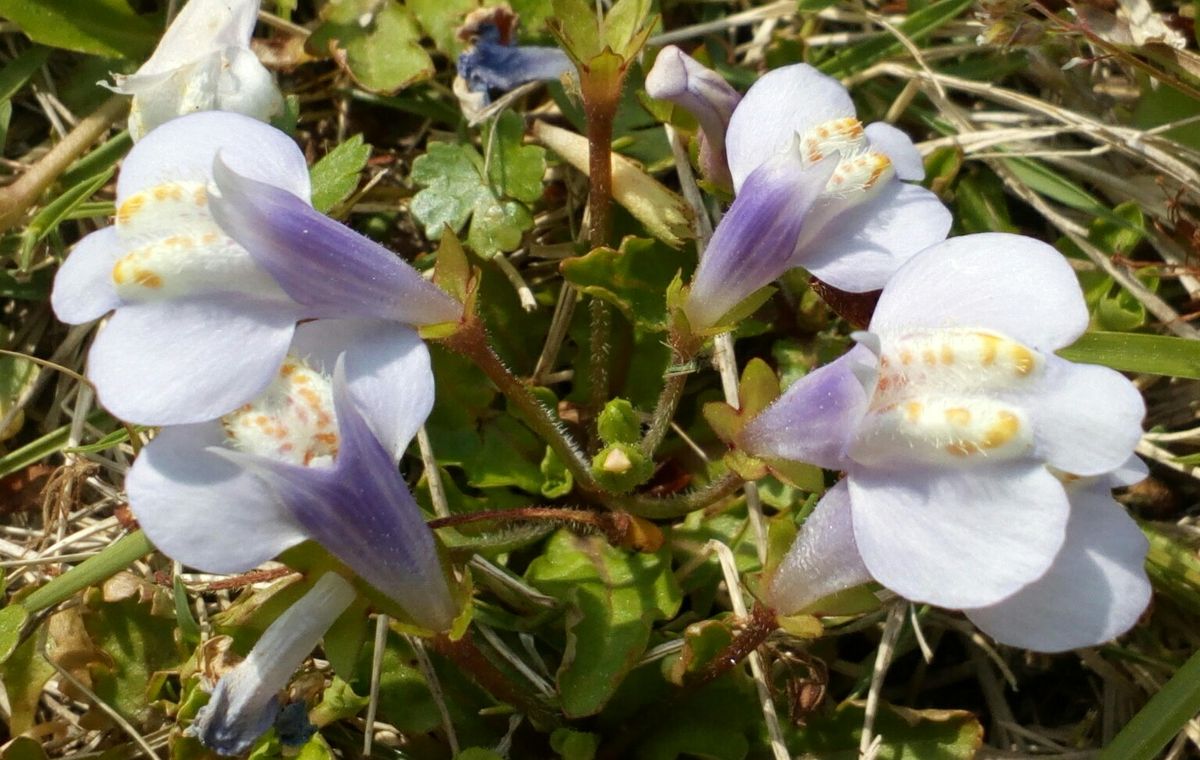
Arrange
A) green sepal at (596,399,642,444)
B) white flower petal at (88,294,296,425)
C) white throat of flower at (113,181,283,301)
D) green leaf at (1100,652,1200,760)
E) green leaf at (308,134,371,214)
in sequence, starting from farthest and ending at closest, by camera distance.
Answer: green leaf at (308,134,371,214) → green sepal at (596,399,642,444) → green leaf at (1100,652,1200,760) → white throat of flower at (113,181,283,301) → white flower petal at (88,294,296,425)

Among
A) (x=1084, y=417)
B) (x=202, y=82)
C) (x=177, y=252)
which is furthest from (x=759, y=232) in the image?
(x=202, y=82)

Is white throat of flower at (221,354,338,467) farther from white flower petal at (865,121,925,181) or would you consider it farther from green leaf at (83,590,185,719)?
white flower petal at (865,121,925,181)

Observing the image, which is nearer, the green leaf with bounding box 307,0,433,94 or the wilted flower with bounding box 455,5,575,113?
the wilted flower with bounding box 455,5,575,113

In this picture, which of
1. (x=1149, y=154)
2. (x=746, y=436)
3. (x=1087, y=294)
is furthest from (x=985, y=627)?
(x=1149, y=154)

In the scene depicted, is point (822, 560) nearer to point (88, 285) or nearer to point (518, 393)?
point (518, 393)

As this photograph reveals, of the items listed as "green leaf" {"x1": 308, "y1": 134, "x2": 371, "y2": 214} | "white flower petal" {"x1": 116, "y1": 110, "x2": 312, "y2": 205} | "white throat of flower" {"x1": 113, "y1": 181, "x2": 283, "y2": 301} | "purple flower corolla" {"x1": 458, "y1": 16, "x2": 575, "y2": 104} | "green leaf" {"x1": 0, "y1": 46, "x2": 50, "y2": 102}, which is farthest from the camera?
"green leaf" {"x1": 0, "y1": 46, "x2": 50, "y2": 102}

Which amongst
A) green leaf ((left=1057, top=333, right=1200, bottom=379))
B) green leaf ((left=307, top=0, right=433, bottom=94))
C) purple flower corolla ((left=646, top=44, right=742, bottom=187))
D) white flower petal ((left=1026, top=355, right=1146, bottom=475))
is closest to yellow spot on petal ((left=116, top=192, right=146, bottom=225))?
purple flower corolla ((left=646, top=44, right=742, bottom=187))
